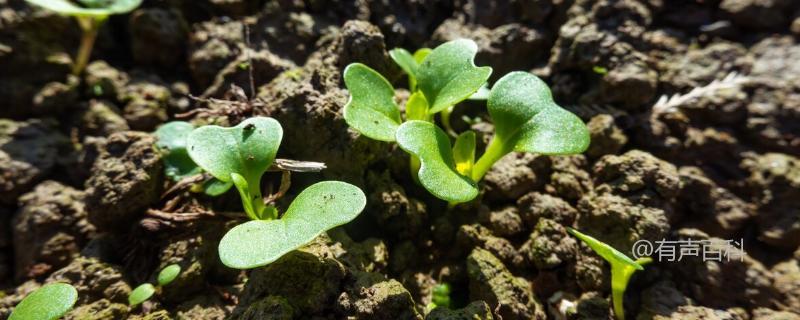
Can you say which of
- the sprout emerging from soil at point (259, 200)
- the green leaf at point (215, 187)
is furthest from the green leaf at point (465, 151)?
the green leaf at point (215, 187)

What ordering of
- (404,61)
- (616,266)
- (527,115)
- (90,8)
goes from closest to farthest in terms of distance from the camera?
(616,266), (527,115), (404,61), (90,8)

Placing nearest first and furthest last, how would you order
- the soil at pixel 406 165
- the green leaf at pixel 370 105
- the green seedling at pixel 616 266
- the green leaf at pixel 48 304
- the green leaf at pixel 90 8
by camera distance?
the green leaf at pixel 48 304 → the green seedling at pixel 616 266 → the green leaf at pixel 370 105 → the soil at pixel 406 165 → the green leaf at pixel 90 8

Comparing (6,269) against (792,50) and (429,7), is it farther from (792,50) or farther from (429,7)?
(792,50)

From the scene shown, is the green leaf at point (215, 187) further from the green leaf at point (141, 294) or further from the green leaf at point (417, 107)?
the green leaf at point (417, 107)

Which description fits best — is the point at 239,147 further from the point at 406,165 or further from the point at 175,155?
the point at 406,165

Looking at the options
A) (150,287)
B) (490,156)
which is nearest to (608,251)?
(490,156)

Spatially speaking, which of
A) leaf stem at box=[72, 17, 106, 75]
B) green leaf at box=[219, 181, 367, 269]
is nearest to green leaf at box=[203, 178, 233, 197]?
green leaf at box=[219, 181, 367, 269]

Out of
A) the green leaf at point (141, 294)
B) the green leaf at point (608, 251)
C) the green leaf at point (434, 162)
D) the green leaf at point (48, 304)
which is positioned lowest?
the green leaf at point (141, 294)
